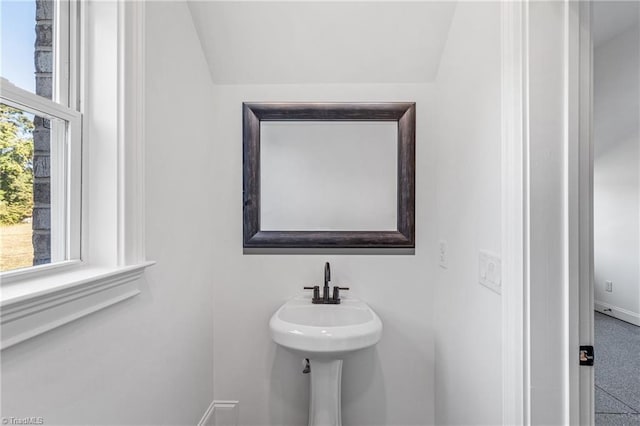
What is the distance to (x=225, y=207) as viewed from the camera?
5.48 ft

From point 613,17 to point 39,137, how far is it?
4.22 meters

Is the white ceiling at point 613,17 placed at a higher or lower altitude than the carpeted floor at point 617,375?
higher

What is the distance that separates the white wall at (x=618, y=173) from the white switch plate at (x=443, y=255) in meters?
2.71

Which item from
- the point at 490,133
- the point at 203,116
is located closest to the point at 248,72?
the point at 203,116

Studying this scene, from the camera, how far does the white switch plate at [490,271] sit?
0.99m

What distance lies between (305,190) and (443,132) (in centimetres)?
75

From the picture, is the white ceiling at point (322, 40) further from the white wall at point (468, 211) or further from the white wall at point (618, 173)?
the white wall at point (618, 173)

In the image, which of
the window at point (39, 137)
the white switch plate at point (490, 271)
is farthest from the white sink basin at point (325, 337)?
the window at point (39, 137)

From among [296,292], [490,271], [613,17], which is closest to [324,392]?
[296,292]

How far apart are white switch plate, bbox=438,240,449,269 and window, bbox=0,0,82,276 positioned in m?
1.43

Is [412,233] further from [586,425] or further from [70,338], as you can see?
[70,338]

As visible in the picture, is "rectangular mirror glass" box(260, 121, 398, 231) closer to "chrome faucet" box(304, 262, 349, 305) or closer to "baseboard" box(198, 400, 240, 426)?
"chrome faucet" box(304, 262, 349, 305)

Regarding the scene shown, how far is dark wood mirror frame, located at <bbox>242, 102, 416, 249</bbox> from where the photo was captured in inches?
64.7

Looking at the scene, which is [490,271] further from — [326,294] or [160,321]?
[160,321]
